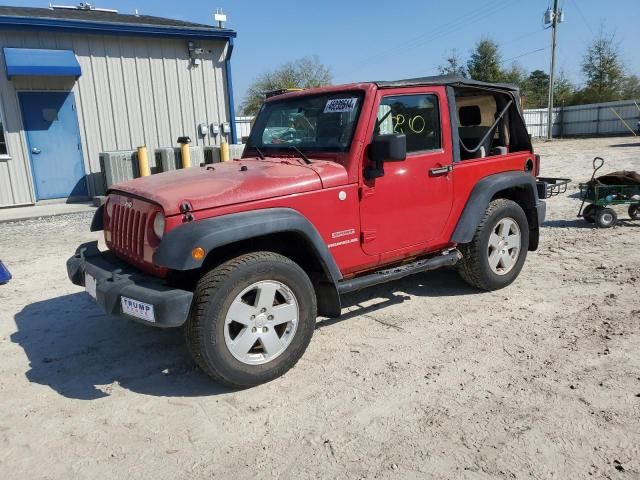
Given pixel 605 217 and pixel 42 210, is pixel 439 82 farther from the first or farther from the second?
pixel 42 210

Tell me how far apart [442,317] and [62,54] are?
33.8 feet

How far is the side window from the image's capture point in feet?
13.9

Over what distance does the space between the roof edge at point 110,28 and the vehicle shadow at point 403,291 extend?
31.1ft

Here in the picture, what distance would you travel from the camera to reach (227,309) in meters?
3.28

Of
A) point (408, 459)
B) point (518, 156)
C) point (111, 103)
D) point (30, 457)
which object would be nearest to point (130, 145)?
point (111, 103)

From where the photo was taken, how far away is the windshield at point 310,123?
410 centimetres

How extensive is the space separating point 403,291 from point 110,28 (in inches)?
386

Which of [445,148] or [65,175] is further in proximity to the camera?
[65,175]

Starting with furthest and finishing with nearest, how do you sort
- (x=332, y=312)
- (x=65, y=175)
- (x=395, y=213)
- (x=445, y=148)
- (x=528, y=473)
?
(x=65, y=175) < (x=445, y=148) < (x=395, y=213) < (x=332, y=312) < (x=528, y=473)

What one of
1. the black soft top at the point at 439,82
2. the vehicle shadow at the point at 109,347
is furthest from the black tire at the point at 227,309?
the black soft top at the point at 439,82

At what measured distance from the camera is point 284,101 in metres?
4.82

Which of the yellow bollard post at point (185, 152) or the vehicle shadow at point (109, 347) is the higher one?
the yellow bollard post at point (185, 152)

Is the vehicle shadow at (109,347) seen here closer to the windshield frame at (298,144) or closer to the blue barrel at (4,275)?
the blue barrel at (4,275)

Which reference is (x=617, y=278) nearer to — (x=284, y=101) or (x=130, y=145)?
(x=284, y=101)
